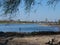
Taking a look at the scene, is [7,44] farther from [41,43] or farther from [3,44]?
[41,43]

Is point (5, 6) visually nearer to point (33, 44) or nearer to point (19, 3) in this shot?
point (19, 3)

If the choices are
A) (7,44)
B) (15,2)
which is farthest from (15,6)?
(7,44)

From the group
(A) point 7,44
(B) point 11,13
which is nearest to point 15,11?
(B) point 11,13

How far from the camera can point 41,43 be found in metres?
17.3

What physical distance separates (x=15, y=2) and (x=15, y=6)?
10.9 inches

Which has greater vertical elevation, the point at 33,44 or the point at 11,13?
the point at 11,13

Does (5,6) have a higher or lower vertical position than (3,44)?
higher

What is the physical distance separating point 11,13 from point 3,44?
2112 millimetres

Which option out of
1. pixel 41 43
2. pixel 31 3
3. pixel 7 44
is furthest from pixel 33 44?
pixel 31 3

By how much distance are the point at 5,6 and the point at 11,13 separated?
575 millimetres

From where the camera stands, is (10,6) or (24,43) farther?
(24,43)

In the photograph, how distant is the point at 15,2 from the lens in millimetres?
16359

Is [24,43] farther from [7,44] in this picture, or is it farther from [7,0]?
[7,0]

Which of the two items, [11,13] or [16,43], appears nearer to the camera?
[11,13]
